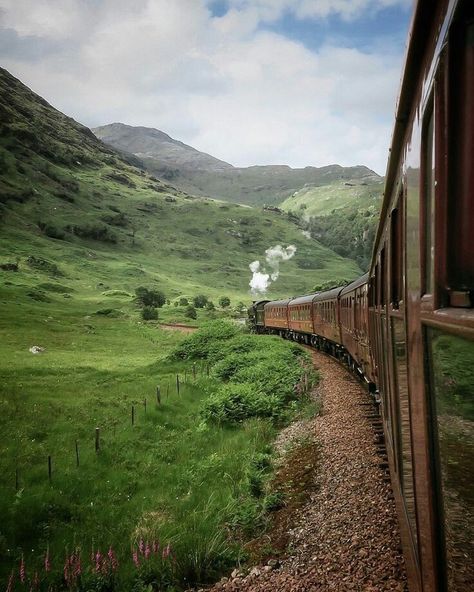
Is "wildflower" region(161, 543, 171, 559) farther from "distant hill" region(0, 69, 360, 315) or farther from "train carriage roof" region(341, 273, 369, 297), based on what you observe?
"distant hill" region(0, 69, 360, 315)

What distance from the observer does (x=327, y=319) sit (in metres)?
19.8

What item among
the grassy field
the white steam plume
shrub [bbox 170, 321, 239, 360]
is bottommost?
the grassy field

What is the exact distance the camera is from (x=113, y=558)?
6.71m

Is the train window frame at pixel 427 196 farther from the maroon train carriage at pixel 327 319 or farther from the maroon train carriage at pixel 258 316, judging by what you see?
the maroon train carriage at pixel 258 316

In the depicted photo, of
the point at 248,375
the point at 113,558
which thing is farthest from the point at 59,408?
the point at 113,558

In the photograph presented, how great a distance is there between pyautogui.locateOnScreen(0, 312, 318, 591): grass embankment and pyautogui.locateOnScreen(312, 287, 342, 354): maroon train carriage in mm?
1685

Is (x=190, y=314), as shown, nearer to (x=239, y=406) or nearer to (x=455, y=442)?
(x=239, y=406)

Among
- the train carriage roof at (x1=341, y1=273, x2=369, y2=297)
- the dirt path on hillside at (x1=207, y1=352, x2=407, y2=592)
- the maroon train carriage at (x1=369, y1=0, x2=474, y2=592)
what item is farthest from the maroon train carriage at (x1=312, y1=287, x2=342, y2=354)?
the maroon train carriage at (x1=369, y1=0, x2=474, y2=592)

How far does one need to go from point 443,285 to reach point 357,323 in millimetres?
10200

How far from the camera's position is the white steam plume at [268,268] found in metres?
119

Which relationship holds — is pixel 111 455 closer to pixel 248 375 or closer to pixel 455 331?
pixel 248 375

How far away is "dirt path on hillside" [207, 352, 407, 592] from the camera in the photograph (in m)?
5.10

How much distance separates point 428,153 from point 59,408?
1592 cm

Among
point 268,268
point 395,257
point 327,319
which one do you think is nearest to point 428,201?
point 395,257
